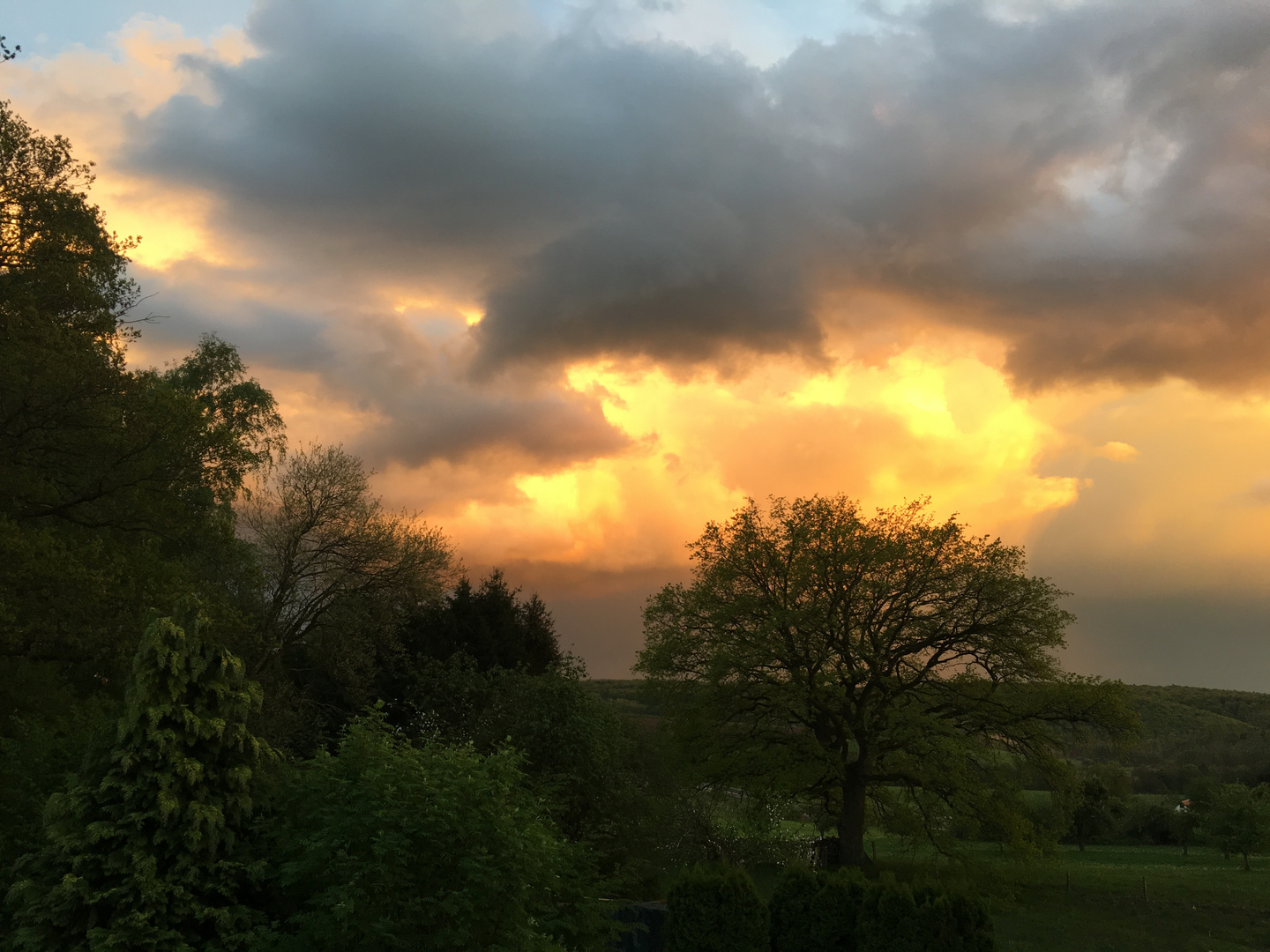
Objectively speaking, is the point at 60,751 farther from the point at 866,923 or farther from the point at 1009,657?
the point at 1009,657

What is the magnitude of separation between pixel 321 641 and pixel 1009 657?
26.0m

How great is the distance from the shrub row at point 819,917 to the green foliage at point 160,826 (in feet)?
31.3

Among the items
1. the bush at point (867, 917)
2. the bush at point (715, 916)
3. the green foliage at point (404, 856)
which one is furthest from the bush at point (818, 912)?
the green foliage at point (404, 856)

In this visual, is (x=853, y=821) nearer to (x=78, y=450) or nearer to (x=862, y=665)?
(x=862, y=665)

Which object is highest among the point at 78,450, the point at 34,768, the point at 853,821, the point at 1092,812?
the point at 78,450

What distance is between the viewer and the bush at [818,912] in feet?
64.1

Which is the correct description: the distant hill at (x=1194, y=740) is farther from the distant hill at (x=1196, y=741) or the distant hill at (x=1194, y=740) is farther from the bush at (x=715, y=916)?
the bush at (x=715, y=916)

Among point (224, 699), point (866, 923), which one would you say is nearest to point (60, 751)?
point (224, 699)

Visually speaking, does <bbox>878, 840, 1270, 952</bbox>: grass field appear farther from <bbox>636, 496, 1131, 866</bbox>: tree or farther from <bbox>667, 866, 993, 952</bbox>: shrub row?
<bbox>667, 866, 993, 952</bbox>: shrub row

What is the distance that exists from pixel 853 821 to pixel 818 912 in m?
15.0

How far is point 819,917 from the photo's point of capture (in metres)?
19.7

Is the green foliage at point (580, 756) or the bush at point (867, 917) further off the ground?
the green foliage at point (580, 756)

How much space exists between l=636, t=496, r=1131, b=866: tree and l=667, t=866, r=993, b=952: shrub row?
43.0 ft

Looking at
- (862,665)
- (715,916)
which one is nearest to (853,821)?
(862,665)
